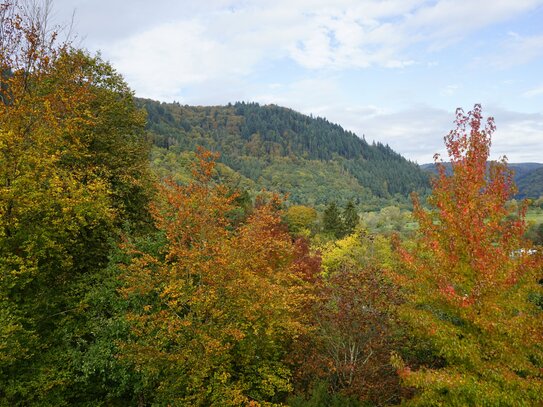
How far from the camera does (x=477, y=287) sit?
8.34 m

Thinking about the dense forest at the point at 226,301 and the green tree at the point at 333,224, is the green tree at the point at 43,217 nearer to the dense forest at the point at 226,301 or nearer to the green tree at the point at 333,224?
the dense forest at the point at 226,301

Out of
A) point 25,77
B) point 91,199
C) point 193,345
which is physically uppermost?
point 25,77

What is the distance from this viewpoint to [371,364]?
41.9ft

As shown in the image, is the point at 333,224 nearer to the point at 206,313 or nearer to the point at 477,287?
the point at 206,313

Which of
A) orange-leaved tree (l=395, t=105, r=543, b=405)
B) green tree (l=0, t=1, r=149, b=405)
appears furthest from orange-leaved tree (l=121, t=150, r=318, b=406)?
orange-leaved tree (l=395, t=105, r=543, b=405)

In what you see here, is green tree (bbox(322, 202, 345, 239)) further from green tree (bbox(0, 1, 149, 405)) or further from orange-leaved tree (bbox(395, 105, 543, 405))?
orange-leaved tree (bbox(395, 105, 543, 405))

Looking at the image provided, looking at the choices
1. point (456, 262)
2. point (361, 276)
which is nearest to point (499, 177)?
point (456, 262)

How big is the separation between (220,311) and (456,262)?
7.23m

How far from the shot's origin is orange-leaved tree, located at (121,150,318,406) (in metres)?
11.5

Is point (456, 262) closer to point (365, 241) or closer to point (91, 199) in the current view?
point (91, 199)

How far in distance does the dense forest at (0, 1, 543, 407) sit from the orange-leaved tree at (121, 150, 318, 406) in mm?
78

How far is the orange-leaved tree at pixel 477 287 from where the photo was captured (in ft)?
26.1

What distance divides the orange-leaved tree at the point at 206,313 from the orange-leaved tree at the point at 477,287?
16.6 feet

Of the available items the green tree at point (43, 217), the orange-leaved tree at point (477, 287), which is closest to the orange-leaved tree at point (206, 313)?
the green tree at point (43, 217)
